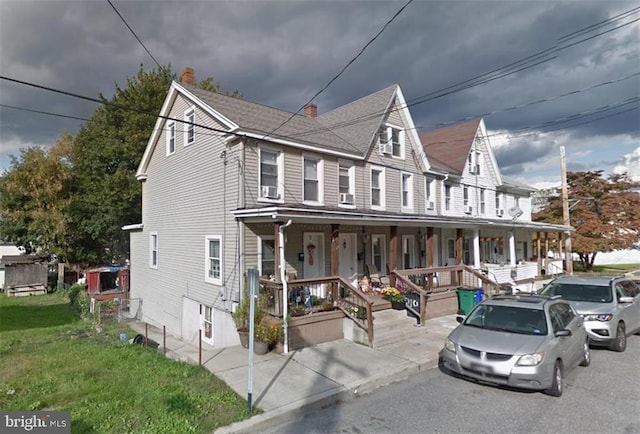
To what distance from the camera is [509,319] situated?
693 centimetres

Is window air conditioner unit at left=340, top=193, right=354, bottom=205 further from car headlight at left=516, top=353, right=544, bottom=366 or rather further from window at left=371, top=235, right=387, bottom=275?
car headlight at left=516, top=353, right=544, bottom=366

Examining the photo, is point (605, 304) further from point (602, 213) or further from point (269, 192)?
point (602, 213)

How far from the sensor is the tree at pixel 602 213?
86.0 feet

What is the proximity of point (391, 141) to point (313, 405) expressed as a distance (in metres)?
12.7


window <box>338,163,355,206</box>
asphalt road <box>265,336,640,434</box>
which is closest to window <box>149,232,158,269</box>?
window <box>338,163,355,206</box>

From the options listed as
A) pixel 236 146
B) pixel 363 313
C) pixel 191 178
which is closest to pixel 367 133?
pixel 236 146

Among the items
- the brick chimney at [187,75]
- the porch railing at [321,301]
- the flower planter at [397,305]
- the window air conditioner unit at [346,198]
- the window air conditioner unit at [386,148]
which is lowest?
the flower planter at [397,305]

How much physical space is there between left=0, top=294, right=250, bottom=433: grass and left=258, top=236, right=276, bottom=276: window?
12.8 feet

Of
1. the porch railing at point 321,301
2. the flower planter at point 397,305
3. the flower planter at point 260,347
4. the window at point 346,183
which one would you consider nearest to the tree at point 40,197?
the window at point 346,183

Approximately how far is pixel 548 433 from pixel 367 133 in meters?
12.5

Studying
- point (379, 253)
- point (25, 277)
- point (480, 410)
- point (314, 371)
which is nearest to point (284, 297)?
point (314, 371)

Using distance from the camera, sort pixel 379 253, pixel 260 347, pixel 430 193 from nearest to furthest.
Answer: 1. pixel 260 347
2. pixel 379 253
3. pixel 430 193

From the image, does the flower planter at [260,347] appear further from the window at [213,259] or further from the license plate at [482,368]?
the license plate at [482,368]
